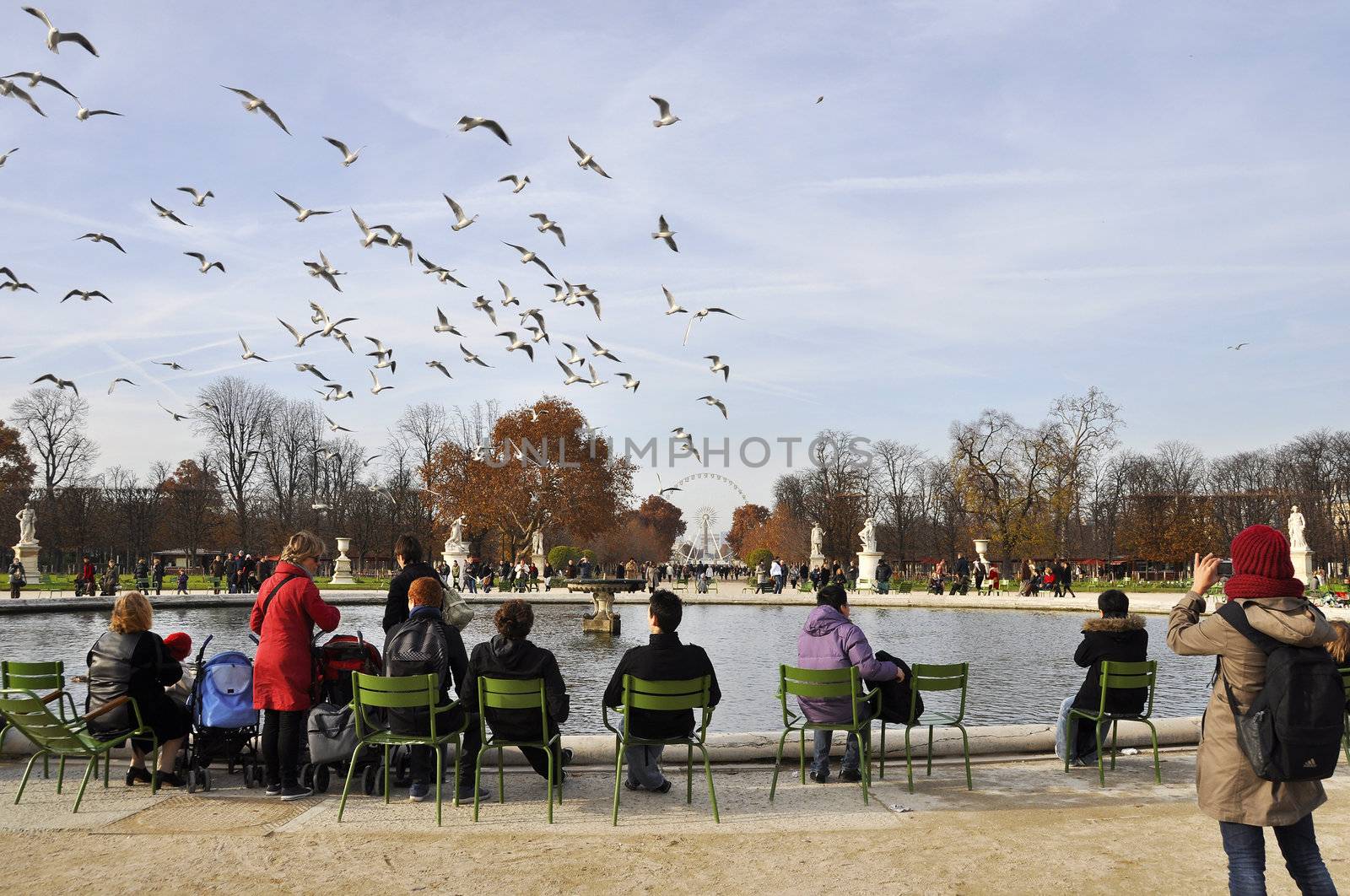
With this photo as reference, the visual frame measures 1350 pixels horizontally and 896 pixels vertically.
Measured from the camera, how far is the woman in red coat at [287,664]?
21.4 ft

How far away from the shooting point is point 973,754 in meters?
7.89

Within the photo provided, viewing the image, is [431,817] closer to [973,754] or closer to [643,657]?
[643,657]

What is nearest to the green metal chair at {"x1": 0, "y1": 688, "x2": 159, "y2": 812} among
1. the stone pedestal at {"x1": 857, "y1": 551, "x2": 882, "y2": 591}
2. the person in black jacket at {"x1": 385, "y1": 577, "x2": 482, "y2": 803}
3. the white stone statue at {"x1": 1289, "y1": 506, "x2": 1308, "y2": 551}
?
the person in black jacket at {"x1": 385, "y1": 577, "x2": 482, "y2": 803}

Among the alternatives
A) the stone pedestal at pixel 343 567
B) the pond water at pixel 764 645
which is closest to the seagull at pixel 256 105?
the pond water at pixel 764 645

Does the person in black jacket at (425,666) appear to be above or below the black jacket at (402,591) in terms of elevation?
below

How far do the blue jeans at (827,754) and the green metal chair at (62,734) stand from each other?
417 centimetres

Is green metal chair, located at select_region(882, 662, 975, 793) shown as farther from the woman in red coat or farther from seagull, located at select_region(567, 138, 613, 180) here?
seagull, located at select_region(567, 138, 613, 180)

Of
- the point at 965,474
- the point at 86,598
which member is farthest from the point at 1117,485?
the point at 86,598

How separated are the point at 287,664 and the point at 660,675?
2.25 metres

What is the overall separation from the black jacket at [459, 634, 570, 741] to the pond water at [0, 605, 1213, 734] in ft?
12.9

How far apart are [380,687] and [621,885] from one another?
2.09m

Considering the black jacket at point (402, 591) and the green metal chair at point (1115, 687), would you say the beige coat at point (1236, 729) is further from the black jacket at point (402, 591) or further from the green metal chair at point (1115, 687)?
the black jacket at point (402, 591)

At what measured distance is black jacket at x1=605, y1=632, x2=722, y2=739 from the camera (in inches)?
257

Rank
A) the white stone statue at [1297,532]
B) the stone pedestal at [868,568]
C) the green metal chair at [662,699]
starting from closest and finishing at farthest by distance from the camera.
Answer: the green metal chair at [662,699] → the white stone statue at [1297,532] → the stone pedestal at [868,568]
